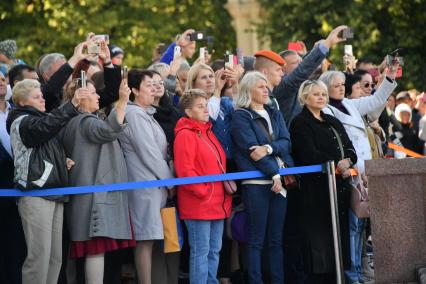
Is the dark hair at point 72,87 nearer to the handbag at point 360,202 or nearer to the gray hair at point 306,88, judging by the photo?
the gray hair at point 306,88

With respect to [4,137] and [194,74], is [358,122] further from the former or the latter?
[4,137]

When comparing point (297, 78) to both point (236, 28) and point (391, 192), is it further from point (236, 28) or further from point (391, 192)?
point (236, 28)

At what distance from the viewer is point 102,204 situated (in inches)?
487

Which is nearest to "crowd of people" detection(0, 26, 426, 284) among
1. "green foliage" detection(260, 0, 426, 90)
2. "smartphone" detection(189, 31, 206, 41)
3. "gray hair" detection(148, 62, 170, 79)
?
"gray hair" detection(148, 62, 170, 79)

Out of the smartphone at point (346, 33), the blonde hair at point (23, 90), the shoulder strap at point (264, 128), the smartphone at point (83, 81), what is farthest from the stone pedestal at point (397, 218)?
the blonde hair at point (23, 90)

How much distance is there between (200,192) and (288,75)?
5.90ft

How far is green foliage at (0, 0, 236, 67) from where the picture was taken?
31484 mm

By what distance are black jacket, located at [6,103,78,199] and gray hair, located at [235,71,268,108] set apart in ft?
5.81

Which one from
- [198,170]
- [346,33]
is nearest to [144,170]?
[198,170]

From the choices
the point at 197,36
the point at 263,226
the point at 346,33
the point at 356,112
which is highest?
the point at 197,36

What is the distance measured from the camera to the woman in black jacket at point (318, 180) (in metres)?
13.2

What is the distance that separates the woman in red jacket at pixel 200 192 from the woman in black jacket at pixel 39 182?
3.76ft

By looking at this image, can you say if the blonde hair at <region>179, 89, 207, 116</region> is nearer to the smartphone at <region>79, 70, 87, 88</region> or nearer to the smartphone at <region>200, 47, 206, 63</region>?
the smartphone at <region>79, 70, 87, 88</region>

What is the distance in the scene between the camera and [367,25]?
28984 millimetres
